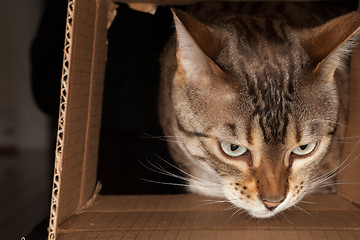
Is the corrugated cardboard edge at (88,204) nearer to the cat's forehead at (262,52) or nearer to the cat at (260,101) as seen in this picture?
the cat at (260,101)

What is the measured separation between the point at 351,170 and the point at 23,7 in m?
2.72

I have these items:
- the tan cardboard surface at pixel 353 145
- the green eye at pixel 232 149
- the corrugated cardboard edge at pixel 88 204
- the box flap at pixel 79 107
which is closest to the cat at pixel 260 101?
the green eye at pixel 232 149

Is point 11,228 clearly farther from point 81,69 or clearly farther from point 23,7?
point 23,7

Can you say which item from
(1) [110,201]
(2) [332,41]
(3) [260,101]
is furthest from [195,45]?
(1) [110,201]

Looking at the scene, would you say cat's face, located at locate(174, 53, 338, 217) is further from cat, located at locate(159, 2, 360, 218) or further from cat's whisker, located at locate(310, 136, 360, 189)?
cat's whisker, located at locate(310, 136, 360, 189)

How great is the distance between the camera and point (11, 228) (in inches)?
82.8

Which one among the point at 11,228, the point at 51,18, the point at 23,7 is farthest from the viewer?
the point at 23,7

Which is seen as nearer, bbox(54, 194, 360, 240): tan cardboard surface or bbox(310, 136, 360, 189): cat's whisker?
bbox(54, 194, 360, 240): tan cardboard surface

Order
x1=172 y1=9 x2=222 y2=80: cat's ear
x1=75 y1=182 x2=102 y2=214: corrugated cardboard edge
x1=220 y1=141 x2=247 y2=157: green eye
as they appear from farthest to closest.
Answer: x1=75 y1=182 x2=102 y2=214: corrugated cardboard edge, x1=220 y1=141 x2=247 y2=157: green eye, x1=172 y1=9 x2=222 y2=80: cat's ear

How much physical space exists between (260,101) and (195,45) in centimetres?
25

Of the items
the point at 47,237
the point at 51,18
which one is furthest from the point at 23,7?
the point at 47,237

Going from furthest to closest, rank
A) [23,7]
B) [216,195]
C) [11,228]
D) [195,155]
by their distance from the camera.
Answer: [23,7] → [11,228] → [216,195] → [195,155]

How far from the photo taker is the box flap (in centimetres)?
123

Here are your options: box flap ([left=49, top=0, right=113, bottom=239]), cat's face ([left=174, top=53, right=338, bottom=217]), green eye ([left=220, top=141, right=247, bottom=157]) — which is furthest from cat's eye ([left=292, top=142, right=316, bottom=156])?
box flap ([left=49, top=0, right=113, bottom=239])
